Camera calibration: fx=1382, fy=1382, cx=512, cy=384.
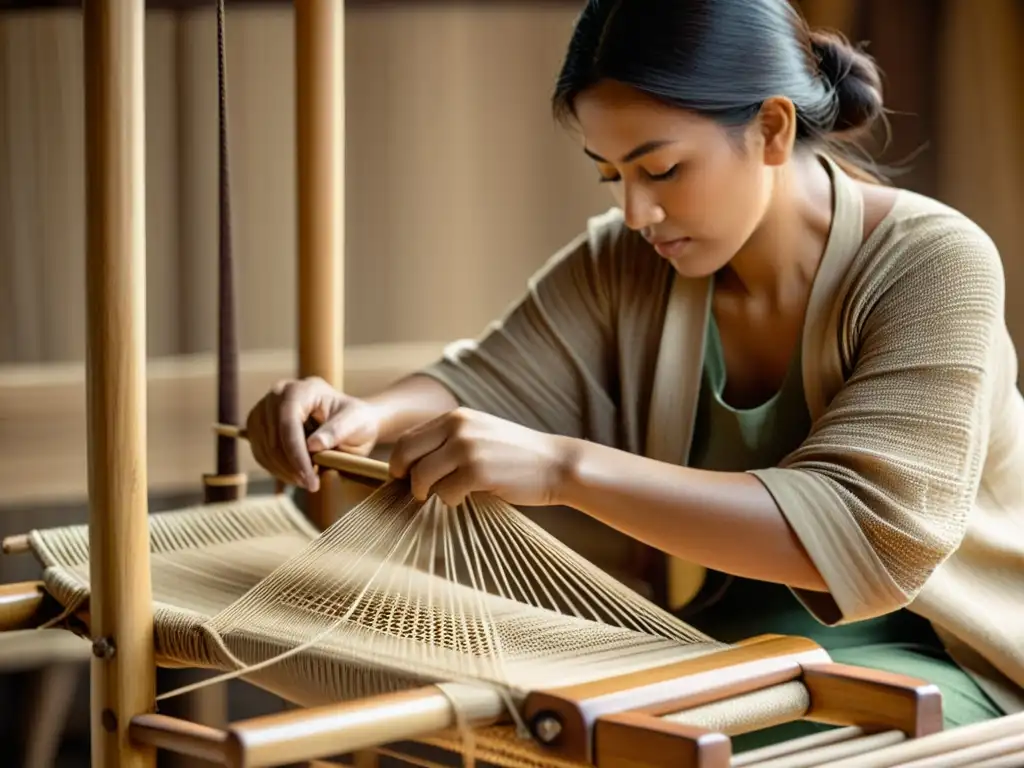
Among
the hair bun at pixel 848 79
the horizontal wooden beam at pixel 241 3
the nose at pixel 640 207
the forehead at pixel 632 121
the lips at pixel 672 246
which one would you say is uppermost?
the horizontal wooden beam at pixel 241 3

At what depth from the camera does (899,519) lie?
3.15 ft

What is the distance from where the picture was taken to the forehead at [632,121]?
107 centimetres

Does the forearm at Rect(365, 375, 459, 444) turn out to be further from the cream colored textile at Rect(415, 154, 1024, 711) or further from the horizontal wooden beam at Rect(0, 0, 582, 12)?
the horizontal wooden beam at Rect(0, 0, 582, 12)

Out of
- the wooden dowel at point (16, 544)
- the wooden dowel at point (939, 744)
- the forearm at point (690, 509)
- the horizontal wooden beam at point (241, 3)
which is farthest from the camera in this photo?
the horizontal wooden beam at point (241, 3)

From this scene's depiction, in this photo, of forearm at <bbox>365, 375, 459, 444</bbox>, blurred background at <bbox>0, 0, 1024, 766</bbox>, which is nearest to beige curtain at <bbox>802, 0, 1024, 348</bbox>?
blurred background at <bbox>0, 0, 1024, 766</bbox>

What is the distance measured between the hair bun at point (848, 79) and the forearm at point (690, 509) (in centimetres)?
44

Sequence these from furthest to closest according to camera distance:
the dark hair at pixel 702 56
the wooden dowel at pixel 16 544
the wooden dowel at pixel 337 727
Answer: the wooden dowel at pixel 16 544 < the dark hair at pixel 702 56 < the wooden dowel at pixel 337 727

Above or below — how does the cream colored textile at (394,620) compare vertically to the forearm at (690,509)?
below

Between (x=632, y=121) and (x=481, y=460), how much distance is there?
33cm

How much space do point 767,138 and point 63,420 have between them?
3.49 feet

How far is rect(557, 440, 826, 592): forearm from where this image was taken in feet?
3.06

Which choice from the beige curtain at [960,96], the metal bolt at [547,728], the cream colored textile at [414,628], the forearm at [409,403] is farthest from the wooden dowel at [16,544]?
the beige curtain at [960,96]

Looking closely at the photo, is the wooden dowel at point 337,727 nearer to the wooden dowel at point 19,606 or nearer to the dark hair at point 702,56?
the wooden dowel at point 19,606

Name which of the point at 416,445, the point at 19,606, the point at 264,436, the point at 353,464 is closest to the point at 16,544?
the point at 19,606
